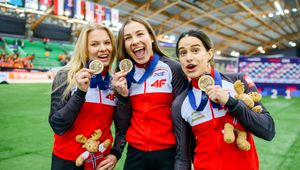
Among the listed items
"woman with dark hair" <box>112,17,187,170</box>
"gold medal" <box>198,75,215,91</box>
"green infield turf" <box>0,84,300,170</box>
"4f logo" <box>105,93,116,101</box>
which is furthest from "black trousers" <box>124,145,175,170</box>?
"green infield turf" <box>0,84,300,170</box>

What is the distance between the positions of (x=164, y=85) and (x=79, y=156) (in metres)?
0.73

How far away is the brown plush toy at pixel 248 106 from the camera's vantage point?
1646 millimetres

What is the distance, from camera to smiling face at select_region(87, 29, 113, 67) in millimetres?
2064

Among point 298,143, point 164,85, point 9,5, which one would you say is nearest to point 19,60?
point 9,5

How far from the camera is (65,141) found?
6.65ft

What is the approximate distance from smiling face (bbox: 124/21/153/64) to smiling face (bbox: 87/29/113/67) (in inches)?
5.7

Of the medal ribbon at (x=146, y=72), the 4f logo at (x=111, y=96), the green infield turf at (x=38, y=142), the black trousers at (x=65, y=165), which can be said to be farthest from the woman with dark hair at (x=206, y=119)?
the green infield turf at (x=38, y=142)

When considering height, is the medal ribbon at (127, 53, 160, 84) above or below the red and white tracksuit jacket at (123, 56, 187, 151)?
above

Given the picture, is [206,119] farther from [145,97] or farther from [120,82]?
[120,82]

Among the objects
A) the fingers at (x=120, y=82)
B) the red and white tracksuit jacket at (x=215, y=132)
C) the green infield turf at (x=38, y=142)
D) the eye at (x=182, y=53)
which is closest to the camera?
the red and white tracksuit jacket at (x=215, y=132)

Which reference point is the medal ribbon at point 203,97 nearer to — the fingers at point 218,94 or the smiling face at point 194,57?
the smiling face at point 194,57

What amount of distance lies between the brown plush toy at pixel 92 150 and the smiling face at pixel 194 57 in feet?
2.35

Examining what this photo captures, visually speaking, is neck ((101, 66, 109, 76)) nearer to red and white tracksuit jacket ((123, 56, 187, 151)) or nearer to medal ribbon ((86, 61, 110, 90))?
medal ribbon ((86, 61, 110, 90))

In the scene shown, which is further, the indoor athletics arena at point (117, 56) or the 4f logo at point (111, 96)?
the indoor athletics arena at point (117, 56)
